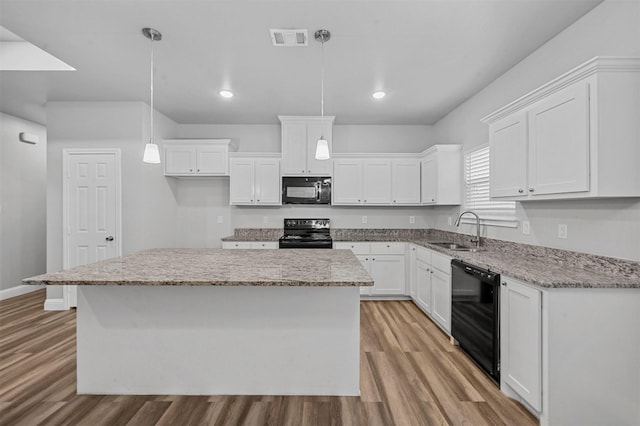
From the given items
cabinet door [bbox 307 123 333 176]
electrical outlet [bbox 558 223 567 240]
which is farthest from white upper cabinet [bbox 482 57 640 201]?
cabinet door [bbox 307 123 333 176]

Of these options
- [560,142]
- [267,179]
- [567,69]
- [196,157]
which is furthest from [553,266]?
[196,157]

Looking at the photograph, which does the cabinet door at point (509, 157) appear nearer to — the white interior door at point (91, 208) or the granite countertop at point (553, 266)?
the granite countertop at point (553, 266)

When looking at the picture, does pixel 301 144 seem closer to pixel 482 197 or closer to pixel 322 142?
pixel 322 142

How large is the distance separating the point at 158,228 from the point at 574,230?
469cm

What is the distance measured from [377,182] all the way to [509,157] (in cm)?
223

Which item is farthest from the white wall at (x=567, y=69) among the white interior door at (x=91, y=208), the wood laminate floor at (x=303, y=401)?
the white interior door at (x=91, y=208)

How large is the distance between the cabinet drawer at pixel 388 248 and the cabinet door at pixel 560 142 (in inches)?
86.7

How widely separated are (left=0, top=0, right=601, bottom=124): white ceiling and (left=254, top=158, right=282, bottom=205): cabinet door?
2.71 ft

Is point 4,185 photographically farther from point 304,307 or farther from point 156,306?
point 304,307

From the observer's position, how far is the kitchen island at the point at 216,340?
215cm

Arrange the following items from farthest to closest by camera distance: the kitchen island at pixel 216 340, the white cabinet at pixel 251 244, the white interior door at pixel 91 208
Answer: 1. the white cabinet at pixel 251 244
2. the white interior door at pixel 91 208
3. the kitchen island at pixel 216 340

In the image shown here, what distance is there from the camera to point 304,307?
2.16m

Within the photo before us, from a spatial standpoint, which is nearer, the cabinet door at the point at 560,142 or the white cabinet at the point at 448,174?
the cabinet door at the point at 560,142

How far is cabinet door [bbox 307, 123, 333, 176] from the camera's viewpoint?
453 centimetres
